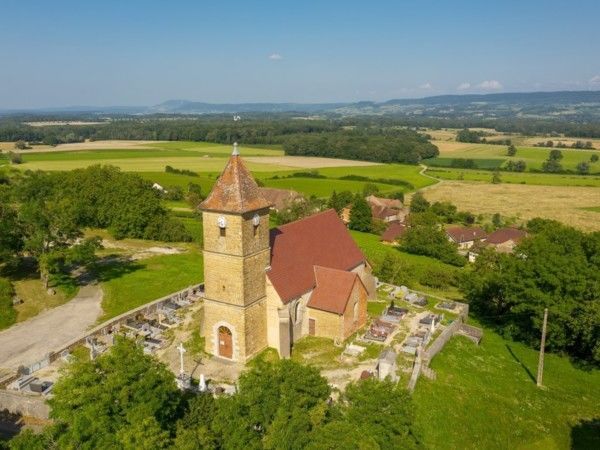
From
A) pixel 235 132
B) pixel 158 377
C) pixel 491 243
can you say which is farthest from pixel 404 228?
pixel 235 132

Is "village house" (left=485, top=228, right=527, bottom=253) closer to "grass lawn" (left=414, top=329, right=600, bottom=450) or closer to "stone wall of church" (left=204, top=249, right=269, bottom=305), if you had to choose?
"grass lawn" (left=414, top=329, right=600, bottom=450)

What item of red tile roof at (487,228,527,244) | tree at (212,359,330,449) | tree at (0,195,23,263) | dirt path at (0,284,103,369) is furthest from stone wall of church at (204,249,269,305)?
red tile roof at (487,228,527,244)

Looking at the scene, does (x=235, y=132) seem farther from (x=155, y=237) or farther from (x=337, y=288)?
(x=337, y=288)

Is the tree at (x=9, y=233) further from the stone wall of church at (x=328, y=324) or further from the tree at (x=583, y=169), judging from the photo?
the tree at (x=583, y=169)

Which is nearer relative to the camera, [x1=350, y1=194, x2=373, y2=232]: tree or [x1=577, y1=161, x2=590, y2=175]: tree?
[x1=350, y1=194, x2=373, y2=232]: tree

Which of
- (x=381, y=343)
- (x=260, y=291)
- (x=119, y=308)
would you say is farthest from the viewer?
(x=119, y=308)

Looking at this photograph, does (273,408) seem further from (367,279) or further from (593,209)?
(593,209)

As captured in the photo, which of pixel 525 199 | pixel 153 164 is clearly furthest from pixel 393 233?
pixel 153 164
